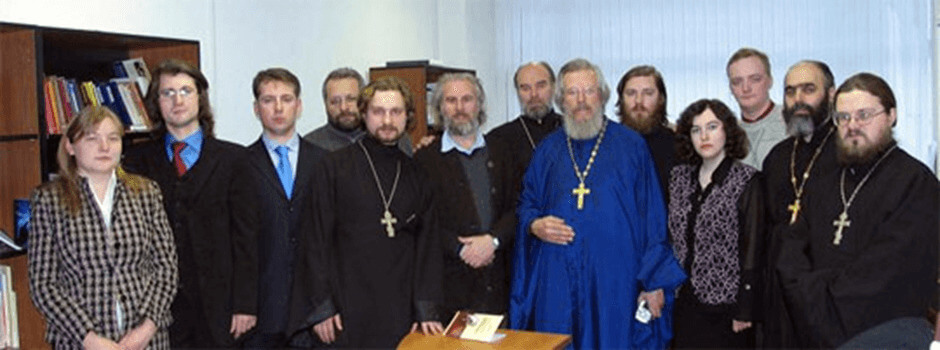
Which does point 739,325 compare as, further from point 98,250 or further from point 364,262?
point 98,250

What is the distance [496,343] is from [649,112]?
1705 mm

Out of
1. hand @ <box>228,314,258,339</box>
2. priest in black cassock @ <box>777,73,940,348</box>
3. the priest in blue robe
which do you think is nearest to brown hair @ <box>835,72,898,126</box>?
priest in black cassock @ <box>777,73,940,348</box>

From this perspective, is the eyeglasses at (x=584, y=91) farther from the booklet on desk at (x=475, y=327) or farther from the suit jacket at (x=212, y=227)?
the suit jacket at (x=212, y=227)

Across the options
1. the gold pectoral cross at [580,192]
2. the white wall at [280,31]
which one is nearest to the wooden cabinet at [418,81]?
the white wall at [280,31]

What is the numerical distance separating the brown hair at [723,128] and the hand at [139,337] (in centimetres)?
218

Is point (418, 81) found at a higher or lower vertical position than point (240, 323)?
higher

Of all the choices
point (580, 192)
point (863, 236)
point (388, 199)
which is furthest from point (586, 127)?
point (863, 236)

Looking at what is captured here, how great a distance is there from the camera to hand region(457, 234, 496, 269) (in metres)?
3.74

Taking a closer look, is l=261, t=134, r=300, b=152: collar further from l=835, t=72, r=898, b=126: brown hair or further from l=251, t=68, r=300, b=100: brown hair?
l=835, t=72, r=898, b=126: brown hair

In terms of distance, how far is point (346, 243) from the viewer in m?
3.46

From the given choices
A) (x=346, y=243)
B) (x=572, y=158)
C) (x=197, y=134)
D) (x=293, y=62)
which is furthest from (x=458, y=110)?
(x=293, y=62)

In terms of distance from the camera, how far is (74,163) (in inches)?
119

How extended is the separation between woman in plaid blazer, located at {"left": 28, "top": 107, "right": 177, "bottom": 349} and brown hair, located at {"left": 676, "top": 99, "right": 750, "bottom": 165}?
2065 millimetres

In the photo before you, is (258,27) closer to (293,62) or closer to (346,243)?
(293,62)
